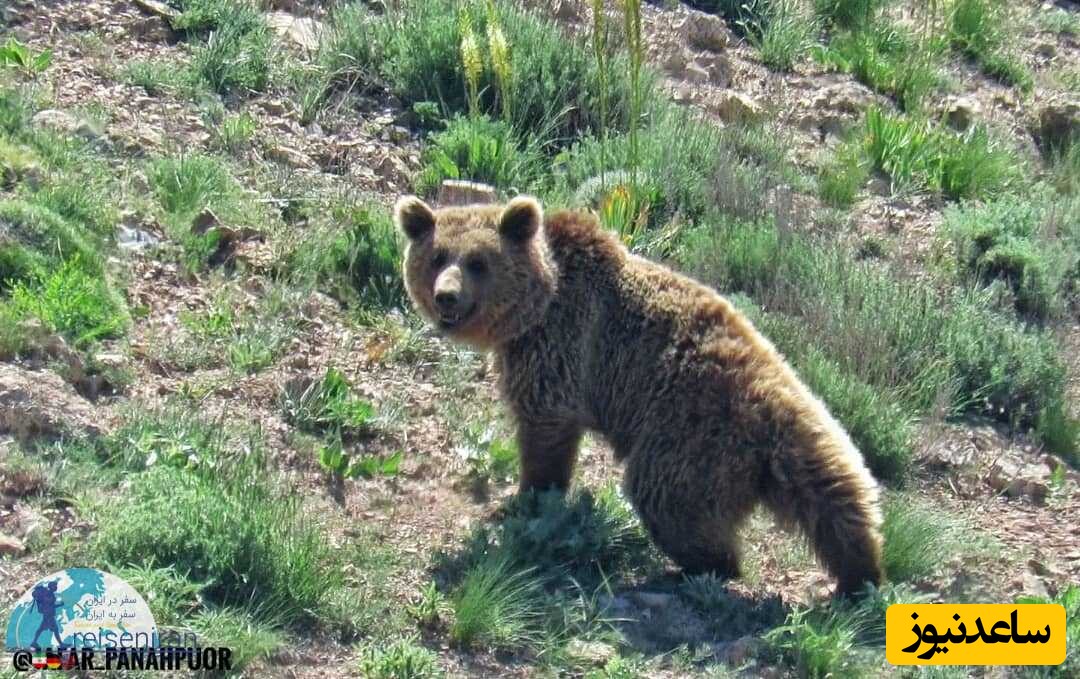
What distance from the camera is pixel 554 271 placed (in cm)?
686

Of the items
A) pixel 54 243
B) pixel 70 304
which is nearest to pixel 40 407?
pixel 70 304

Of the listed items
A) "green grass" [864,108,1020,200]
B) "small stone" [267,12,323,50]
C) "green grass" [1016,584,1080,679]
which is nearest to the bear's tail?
"green grass" [1016,584,1080,679]

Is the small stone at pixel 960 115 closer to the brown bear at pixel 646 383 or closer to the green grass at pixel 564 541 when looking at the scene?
the brown bear at pixel 646 383

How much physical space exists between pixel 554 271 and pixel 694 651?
1962 millimetres

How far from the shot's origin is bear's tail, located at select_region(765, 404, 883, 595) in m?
5.89

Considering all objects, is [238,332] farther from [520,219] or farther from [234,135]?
[234,135]

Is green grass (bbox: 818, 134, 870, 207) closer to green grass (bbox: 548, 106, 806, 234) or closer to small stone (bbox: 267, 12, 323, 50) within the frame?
green grass (bbox: 548, 106, 806, 234)

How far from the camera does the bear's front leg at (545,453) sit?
21.8 ft

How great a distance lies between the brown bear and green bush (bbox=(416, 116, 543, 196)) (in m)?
2.18

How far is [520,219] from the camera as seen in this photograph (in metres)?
6.71

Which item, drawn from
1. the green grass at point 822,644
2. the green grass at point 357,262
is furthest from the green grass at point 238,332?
the green grass at point 822,644

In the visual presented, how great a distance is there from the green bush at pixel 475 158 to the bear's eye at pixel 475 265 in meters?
2.45

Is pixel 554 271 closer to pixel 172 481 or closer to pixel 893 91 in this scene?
pixel 172 481

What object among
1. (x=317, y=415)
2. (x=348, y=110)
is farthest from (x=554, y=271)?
(x=348, y=110)
